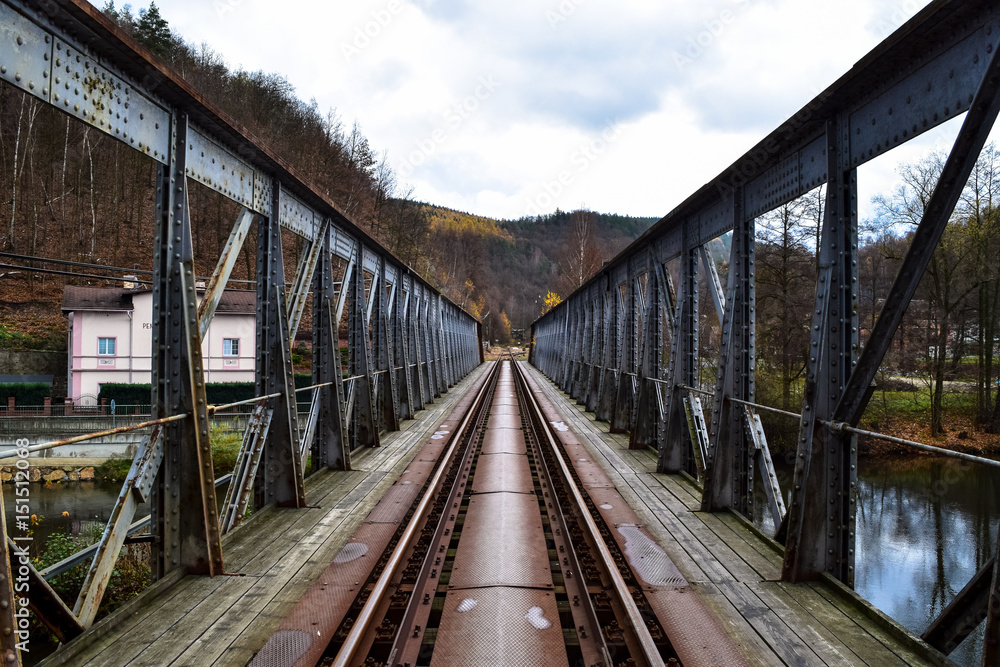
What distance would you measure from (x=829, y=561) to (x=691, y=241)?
15.2 feet

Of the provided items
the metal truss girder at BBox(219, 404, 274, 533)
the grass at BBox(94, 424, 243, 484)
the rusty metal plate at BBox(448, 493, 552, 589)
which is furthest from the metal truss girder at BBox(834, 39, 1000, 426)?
the grass at BBox(94, 424, 243, 484)

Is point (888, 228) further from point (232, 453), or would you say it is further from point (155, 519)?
point (232, 453)

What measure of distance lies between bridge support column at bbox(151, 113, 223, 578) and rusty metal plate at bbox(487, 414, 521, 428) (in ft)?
31.0

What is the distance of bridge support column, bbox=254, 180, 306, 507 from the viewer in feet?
20.4

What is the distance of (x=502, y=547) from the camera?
518cm

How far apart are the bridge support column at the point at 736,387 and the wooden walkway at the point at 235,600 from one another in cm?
383

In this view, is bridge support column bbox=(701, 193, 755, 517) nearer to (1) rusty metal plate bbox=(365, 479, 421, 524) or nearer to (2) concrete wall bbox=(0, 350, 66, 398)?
(1) rusty metal plate bbox=(365, 479, 421, 524)

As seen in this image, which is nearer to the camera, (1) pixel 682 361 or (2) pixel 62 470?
(1) pixel 682 361

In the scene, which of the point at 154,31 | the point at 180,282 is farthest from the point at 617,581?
the point at 154,31

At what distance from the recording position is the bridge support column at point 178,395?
13.9 ft

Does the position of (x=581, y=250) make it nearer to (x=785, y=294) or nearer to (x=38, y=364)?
(x=785, y=294)

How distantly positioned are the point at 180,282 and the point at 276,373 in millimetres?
2168

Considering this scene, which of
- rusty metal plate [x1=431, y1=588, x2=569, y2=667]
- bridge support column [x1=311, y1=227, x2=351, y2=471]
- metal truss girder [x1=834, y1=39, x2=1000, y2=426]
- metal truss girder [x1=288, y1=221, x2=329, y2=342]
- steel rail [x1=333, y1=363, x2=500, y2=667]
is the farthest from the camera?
bridge support column [x1=311, y1=227, x2=351, y2=471]

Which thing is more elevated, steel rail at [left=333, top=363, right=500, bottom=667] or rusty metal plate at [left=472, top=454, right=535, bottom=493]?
steel rail at [left=333, top=363, right=500, bottom=667]
